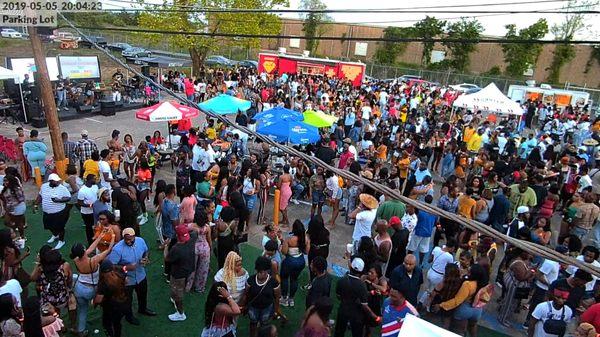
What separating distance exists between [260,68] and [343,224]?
2314 cm

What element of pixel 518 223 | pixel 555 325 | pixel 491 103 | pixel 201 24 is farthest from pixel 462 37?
pixel 555 325

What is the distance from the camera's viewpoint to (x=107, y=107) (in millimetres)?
19047

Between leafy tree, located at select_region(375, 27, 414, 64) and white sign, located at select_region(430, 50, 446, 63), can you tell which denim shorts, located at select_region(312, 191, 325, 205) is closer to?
leafy tree, located at select_region(375, 27, 414, 64)

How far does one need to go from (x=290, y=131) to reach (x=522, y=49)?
40.4 meters

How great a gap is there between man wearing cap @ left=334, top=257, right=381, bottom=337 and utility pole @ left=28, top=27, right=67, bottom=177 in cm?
781

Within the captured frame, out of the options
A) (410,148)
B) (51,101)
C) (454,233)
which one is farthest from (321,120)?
(51,101)

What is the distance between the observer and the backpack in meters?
5.31

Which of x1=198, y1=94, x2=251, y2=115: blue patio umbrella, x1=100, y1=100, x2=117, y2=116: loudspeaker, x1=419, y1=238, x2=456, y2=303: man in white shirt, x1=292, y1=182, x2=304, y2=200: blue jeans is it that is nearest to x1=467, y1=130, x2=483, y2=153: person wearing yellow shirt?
x1=292, y1=182, x2=304, y2=200: blue jeans

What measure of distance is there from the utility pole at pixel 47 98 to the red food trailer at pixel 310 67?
21803 mm

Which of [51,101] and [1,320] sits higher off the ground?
[51,101]

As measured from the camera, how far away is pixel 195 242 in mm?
6457

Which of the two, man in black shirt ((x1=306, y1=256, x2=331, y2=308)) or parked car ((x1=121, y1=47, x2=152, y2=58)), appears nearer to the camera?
man in black shirt ((x1=306, y1=256, x2=331, y2=308))

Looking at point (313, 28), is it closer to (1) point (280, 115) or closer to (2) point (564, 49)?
(2) point (564, 49)

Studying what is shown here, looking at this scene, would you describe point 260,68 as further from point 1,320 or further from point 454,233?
point 1,320
